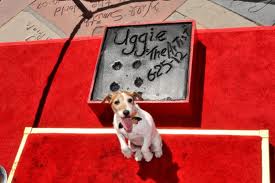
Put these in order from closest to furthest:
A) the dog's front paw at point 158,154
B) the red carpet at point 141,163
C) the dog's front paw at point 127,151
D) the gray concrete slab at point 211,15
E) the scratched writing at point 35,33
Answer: the dog's front paw at point 127,151
the red carpet at point 141,163
the dog's front paw at point 158,154
the gray concrete slab at point 211,15
the scratched writing at point 35,33

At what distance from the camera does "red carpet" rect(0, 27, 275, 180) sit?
12.0 metres

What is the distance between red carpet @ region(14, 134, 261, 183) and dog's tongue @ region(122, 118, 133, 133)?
5.33 ft

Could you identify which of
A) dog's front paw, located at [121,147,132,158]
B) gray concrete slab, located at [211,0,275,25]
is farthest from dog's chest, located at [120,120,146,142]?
gray concrete slab, located at [211,0,275,25]

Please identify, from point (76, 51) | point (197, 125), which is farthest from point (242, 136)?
point (76, 51)

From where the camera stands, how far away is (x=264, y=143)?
10750 mm

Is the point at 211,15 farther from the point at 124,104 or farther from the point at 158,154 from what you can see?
the point at 124,104

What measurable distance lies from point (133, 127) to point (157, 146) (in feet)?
3.81

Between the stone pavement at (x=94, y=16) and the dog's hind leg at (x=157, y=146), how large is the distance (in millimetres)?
5825

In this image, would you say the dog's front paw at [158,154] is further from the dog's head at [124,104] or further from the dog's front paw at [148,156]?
the dog's head at [124,104]

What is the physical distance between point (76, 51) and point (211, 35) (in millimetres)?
4464

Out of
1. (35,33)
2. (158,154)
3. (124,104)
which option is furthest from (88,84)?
(35,33)

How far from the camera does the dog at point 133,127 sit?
9555 mm

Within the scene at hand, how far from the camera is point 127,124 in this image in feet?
32.4

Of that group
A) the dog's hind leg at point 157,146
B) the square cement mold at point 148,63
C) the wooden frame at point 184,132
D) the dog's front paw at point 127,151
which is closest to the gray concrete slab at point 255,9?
the square cement mold at point 148,63
